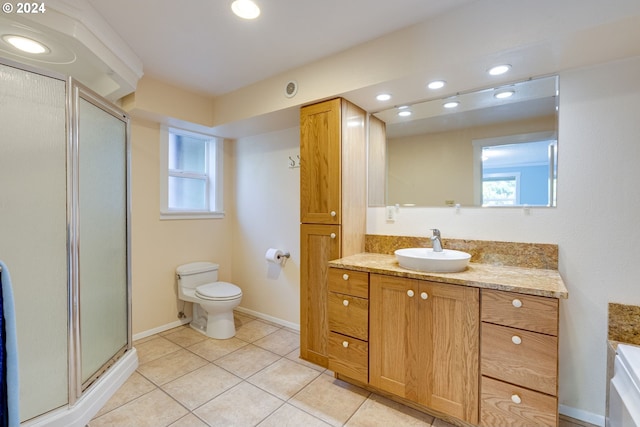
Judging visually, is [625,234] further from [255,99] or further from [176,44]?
[176,44]

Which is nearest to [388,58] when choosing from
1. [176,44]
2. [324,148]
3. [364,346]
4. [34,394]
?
[324,148]

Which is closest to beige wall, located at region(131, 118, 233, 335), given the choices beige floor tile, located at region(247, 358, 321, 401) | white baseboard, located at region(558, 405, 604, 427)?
beige floor tile, located at region(247, 358, 321, 401)

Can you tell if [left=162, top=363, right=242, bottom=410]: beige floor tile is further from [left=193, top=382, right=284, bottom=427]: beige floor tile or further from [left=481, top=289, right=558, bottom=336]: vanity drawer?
[left=481, top=289, right=558, bottom=336]: vanity drawer

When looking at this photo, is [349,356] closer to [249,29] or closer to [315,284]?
[315,284]

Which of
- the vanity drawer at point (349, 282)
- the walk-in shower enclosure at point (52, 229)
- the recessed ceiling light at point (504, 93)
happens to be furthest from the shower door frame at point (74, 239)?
the recessed ceiling light at point (504, 93)

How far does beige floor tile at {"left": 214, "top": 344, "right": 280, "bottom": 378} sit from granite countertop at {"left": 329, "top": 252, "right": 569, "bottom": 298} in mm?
1051

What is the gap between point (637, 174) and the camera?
5.00ft

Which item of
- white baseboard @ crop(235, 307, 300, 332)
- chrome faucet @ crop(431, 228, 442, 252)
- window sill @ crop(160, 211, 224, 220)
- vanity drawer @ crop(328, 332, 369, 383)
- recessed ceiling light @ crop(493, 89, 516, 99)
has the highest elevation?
recessed ceiling light @ crop(493, 89, 516, 99)

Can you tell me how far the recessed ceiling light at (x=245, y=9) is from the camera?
1573 millimetres

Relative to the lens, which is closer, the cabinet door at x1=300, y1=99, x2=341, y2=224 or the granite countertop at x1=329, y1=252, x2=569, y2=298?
the granite countertop at x1=329, y1=252, x2=569, y2=298

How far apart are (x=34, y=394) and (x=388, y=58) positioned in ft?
9.19

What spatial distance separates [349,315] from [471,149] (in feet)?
4.76

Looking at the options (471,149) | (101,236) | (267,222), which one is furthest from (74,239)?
(471,149)

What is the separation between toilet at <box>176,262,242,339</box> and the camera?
8.53 feet
